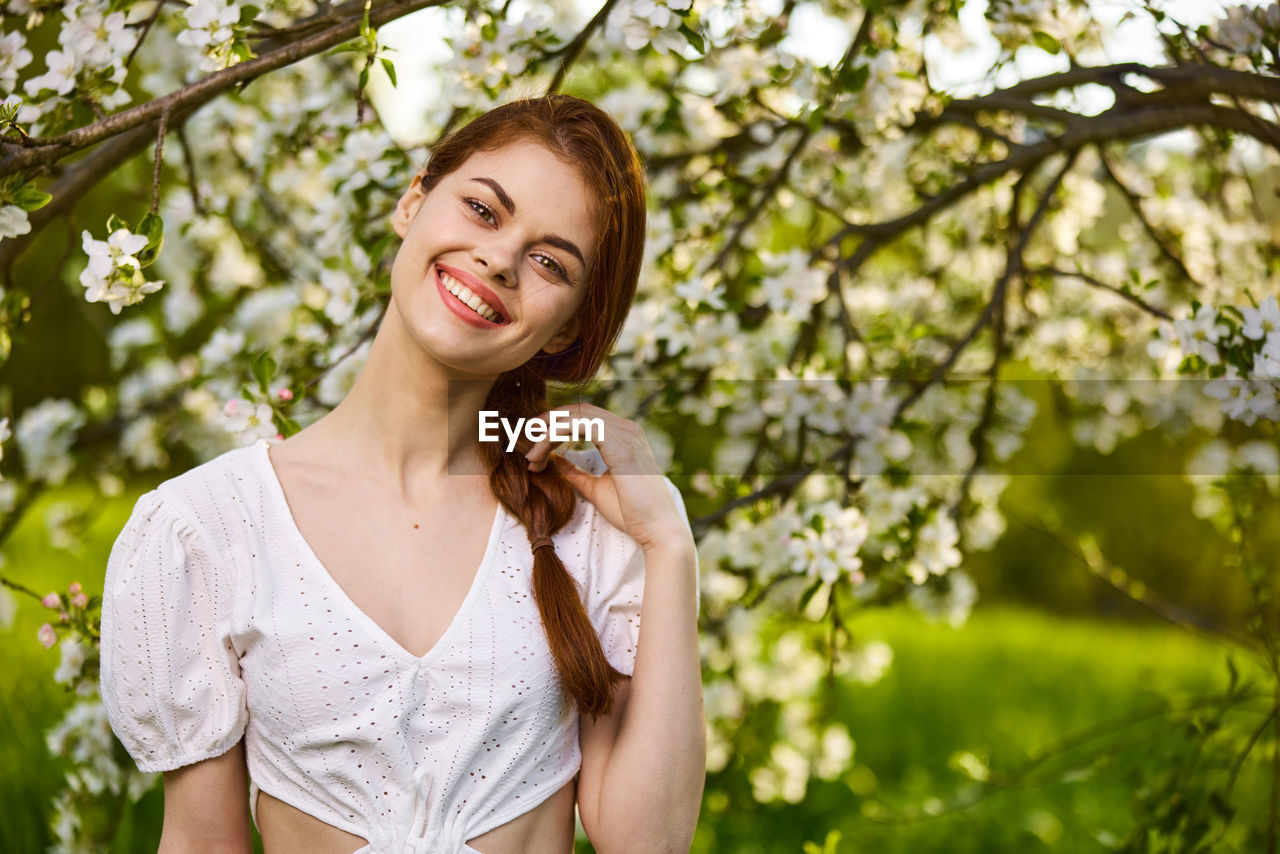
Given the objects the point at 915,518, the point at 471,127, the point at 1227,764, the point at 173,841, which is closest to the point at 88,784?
the point at 173,841

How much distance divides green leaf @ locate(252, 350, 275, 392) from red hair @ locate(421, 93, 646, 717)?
0.34m

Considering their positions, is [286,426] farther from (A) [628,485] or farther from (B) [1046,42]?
(B) [1046,42]

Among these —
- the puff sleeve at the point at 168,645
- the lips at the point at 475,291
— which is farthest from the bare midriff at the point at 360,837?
the lips at the point at 475,291

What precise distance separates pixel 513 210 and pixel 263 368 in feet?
1.63

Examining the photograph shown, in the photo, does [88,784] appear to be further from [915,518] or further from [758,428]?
[915,518]

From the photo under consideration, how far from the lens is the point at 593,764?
1.39 meters

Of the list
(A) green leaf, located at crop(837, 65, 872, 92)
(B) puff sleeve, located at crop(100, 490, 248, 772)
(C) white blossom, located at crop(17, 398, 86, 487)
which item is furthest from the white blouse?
(C) white blossom, located at crop(17, 398, 86, 487)

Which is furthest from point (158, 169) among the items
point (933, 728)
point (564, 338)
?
point (933, 728)

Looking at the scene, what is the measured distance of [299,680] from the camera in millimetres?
1228

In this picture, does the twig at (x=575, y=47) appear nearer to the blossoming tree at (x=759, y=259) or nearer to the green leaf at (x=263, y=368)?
the blossoming tree at (x=759, y=259)

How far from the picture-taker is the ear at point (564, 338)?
1.42 meters

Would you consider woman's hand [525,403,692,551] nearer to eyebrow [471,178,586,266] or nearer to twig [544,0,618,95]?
eyebrow [471,178,586,266]

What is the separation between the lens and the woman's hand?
4.47ft

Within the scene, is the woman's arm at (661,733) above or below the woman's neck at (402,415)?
below
